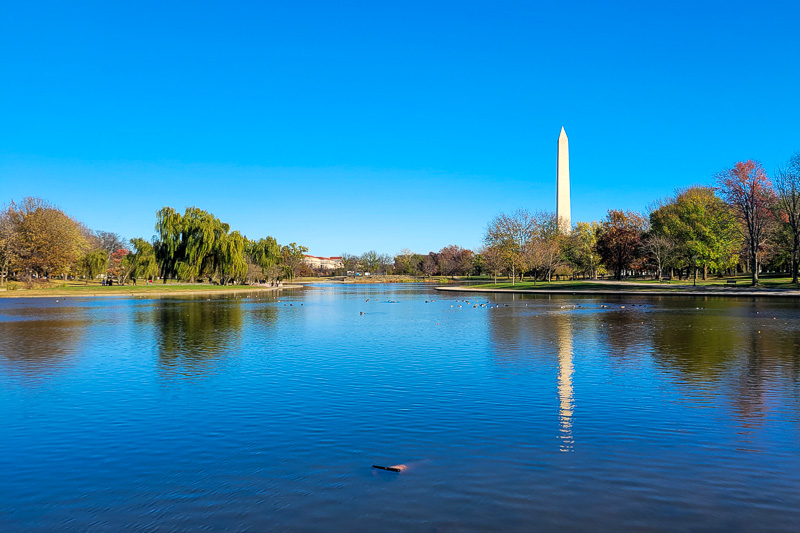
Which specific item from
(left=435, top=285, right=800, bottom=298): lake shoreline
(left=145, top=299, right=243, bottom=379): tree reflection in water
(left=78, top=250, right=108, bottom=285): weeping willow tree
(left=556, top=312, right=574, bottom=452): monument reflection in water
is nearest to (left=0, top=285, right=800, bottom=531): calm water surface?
(left=556, top=312, right=574, bottom=452): monument reflection in water

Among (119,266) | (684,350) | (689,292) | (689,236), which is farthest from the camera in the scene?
(119,266)

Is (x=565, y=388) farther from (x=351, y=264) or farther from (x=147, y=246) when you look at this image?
(x=351, y=264)

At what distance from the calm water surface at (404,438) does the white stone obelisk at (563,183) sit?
86.3m

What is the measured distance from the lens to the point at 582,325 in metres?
24.2

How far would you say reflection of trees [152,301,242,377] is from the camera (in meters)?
14.4

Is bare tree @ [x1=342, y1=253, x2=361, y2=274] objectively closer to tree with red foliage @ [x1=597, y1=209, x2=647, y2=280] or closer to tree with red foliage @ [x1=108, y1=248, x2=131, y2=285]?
tree with red foliage @ [x1=108, y1=248, x2=131, y2=285]

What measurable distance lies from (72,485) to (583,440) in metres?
6.56

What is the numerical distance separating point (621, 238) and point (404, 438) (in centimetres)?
8080

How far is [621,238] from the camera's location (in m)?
81.2

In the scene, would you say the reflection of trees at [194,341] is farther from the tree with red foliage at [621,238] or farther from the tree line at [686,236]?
the tree with red foliage at [621,238]

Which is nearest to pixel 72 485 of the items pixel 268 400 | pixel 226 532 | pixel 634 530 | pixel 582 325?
pixel 226 532

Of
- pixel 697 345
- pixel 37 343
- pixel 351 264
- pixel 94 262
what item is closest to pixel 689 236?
pixel 697 345

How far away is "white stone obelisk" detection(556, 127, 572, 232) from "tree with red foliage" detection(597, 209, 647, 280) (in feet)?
39.5

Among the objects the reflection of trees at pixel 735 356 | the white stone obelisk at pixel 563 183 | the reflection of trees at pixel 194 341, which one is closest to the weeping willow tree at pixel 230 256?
the reflection of trees at pixel 194 341
